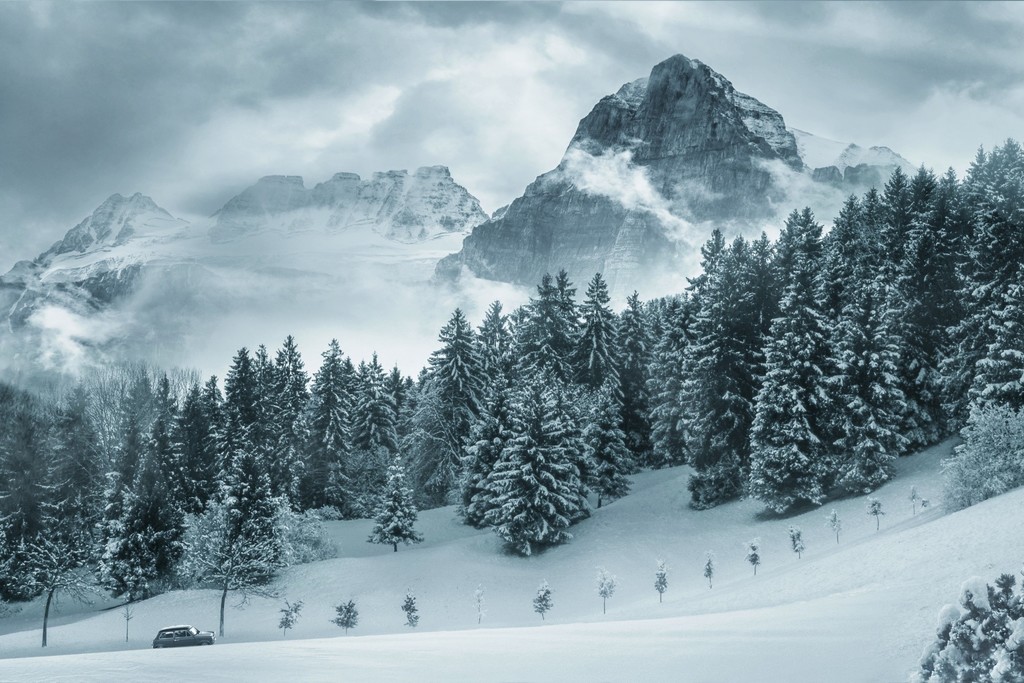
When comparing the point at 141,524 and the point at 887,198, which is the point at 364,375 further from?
the point at 887,198

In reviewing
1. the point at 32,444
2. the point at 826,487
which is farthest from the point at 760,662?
the point at 32,444

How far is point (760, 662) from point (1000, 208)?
1432 inches

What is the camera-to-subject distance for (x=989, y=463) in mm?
30484

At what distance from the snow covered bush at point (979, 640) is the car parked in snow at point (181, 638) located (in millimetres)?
30029

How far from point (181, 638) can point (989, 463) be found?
33.4 m

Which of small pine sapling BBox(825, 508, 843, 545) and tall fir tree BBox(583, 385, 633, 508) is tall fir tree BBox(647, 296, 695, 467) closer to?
tall fir tree BBox(583, 385, 633, 508)

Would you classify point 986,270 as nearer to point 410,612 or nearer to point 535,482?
point 535,482

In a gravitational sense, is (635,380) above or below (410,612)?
above

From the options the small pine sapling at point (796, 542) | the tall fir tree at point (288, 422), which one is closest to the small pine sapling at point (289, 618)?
the tall fir tree at point (288, 422)

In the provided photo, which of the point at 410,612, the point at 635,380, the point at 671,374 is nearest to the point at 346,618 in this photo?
the point at 410,612

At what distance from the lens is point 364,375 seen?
7806cm

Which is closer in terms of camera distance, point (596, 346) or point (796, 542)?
point (796, 542)

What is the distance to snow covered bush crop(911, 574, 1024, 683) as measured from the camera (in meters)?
8.48

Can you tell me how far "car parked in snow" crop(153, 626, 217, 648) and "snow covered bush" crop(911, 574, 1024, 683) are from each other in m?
30.0
